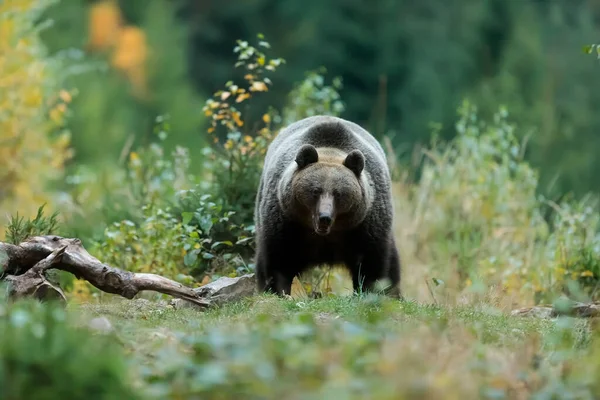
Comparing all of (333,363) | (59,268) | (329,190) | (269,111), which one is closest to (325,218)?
(329,190)

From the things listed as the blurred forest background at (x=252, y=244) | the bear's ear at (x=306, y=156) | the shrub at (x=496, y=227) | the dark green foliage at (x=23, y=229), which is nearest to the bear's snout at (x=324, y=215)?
the bear's ear at (x=306, y=156)

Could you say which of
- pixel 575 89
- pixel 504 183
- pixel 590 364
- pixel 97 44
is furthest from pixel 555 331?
pixel 97 44

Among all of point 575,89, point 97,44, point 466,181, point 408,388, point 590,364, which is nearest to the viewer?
point 408,388

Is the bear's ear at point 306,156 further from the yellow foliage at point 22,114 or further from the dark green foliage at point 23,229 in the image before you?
the yellow foliage at point 22,114

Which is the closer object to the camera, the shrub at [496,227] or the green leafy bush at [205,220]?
the green leafy bush at [205,220]

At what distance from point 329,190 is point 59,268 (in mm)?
1907

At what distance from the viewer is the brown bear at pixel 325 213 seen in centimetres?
736

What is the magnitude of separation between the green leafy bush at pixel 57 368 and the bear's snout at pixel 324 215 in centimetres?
333

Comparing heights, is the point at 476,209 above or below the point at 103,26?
below

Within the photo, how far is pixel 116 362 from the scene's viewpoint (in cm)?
377

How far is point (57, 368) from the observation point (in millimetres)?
3758

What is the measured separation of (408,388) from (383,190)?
4366 mm

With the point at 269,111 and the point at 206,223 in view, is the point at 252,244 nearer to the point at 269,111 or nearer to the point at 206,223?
the point at 206,223

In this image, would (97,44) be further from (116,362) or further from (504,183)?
(116,362)
